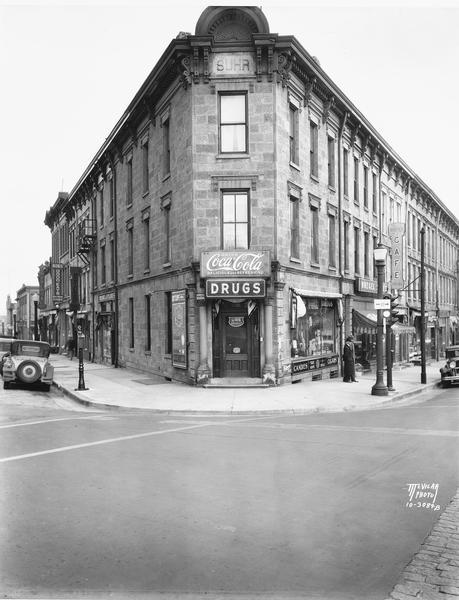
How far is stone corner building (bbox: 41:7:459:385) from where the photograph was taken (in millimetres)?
18984

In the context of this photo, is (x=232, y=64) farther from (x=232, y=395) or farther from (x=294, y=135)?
(x=232, y=395)

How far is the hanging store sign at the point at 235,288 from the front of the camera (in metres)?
18.5

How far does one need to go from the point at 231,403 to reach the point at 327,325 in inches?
383

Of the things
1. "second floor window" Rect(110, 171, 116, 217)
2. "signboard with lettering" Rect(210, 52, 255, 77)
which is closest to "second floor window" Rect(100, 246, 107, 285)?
"second floor window" Rect(110, 171, 116, 217)

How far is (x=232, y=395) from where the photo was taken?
56.2 ft

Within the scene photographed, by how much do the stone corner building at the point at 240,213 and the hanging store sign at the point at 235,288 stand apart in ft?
0.12

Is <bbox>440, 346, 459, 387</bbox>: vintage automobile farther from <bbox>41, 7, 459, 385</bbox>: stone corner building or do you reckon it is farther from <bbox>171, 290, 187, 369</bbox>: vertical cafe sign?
<bbox>171, 290, 187, 369</bbox>: vertical cafe sign

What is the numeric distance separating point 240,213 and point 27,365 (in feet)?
30.6

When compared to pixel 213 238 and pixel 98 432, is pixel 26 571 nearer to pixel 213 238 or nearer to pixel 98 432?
pixel 98 432

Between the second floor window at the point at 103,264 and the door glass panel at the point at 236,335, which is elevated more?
the second floor window at the point at 103,264

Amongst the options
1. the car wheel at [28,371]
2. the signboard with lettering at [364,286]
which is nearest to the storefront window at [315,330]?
the signboard with lettering at [364,286]

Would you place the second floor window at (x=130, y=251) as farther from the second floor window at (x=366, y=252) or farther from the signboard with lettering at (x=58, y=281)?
the signboard with lettering at (x=58, y=281)

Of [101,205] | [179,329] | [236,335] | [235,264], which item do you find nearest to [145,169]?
[179,329]

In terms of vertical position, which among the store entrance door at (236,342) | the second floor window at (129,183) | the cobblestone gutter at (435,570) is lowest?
the cobblestone gutter at (435,570)
